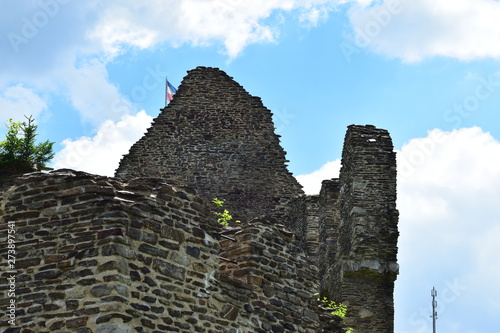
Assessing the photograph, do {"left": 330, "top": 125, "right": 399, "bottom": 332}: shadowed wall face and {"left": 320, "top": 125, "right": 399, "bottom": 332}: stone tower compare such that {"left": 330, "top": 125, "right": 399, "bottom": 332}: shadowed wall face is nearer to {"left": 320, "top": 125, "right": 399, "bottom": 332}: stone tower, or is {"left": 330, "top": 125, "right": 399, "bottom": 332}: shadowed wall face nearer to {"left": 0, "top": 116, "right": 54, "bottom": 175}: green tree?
{"left": 320, "top": 125, "right": 399, "bottom": 332}: stone tower

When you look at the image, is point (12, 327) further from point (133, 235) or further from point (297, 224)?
point (297, 224)

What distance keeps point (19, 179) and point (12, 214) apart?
0.52 m

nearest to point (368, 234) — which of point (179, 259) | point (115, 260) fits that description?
point (179, 259)

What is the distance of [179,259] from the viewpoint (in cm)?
1184

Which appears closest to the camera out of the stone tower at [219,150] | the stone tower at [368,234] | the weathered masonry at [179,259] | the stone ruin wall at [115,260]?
the stone ruin wall at [115,260]

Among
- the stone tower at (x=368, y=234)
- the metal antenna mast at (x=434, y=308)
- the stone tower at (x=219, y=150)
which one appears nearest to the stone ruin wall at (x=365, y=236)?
the stone tower at (x=368, y=234)

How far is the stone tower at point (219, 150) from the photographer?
2450cm

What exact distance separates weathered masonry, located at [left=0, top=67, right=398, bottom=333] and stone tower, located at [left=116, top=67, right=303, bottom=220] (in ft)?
10.1

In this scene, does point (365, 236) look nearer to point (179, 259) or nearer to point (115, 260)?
point (179, 259)

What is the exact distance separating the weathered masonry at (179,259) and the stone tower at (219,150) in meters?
3.07

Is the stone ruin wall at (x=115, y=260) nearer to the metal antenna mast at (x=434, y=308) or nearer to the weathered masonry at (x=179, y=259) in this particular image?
the weathered masonry at (x=179, y=259)

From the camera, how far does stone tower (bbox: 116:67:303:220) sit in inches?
965

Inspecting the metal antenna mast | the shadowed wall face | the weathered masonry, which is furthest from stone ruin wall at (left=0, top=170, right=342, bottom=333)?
the metal antenna mast

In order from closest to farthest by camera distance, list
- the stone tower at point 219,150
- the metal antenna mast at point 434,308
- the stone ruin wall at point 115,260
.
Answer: the stone ruin wall at point 115,260
the stone tower at point 219,150
the metal antenna mast at point 434,308
